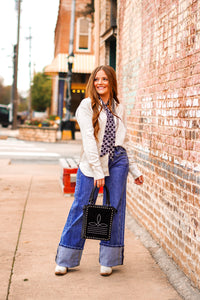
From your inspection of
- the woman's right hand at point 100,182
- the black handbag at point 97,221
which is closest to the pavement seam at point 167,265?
the black handbag at point 97,221

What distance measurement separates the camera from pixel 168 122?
470 centimetres

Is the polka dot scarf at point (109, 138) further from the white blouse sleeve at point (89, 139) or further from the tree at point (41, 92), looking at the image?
the tree at point (41, 92)

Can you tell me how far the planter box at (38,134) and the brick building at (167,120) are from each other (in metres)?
15.6

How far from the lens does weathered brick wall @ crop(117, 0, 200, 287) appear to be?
3.93m

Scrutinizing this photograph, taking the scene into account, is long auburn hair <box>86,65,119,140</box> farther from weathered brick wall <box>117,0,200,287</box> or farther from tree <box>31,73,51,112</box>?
tree <box>31,73,51,112</box>

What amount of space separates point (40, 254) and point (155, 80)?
7.67 feet

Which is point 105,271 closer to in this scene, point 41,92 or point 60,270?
point 60,270

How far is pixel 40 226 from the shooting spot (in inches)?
231

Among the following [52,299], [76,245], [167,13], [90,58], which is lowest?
[52,299]

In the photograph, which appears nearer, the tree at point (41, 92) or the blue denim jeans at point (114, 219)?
the blue denim jeans at point (114, 219)

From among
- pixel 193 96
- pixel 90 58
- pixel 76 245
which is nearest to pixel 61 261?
pixel 76 245

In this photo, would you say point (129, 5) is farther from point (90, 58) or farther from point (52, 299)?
point (90, 58)

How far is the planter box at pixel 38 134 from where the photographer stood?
22453mm

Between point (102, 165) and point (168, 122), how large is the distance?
1.06 meters
